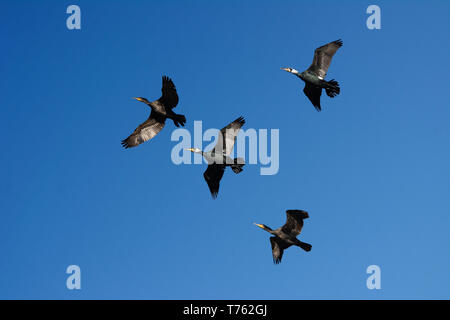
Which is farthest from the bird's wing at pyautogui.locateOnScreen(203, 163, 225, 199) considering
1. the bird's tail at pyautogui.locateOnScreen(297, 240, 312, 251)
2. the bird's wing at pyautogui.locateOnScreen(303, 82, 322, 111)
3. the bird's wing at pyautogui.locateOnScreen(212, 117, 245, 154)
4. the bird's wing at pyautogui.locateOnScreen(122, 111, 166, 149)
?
the bird's wing at pyautogui.locateOnScreen(303, 82, 322, 111)

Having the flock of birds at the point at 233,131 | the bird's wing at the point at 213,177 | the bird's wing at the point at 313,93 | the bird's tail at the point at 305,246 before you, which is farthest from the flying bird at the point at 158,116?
the bird's tail at the point at 305,246

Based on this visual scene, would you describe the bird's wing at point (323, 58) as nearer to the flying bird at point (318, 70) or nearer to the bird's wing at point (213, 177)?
the flying bird at point (318, 70)

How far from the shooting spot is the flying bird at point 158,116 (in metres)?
21.1

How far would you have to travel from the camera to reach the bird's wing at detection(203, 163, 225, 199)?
837 inches

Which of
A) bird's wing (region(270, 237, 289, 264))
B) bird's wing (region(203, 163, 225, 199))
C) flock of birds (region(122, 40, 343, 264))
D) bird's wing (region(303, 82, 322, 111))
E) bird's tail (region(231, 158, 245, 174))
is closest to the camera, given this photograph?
bird's tail (region(231, 158, 245, 174))

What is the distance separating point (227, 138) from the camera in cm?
2084

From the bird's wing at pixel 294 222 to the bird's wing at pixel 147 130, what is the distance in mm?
6452

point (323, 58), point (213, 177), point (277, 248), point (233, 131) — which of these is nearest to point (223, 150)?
point (233, 131)

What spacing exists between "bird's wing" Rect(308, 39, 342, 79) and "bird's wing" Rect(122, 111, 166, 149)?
6.66 meters

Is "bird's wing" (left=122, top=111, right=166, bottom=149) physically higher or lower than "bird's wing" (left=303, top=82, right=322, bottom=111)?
lower

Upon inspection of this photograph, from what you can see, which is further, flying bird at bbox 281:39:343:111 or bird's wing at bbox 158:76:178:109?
flying bird at bbox 281:39:343:111

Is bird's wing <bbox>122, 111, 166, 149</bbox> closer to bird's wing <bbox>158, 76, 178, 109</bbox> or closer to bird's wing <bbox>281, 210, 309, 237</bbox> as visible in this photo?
bird's wing <bbox>158, 76, 178, 109</bbox>

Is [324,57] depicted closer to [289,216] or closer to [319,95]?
[319,95]
